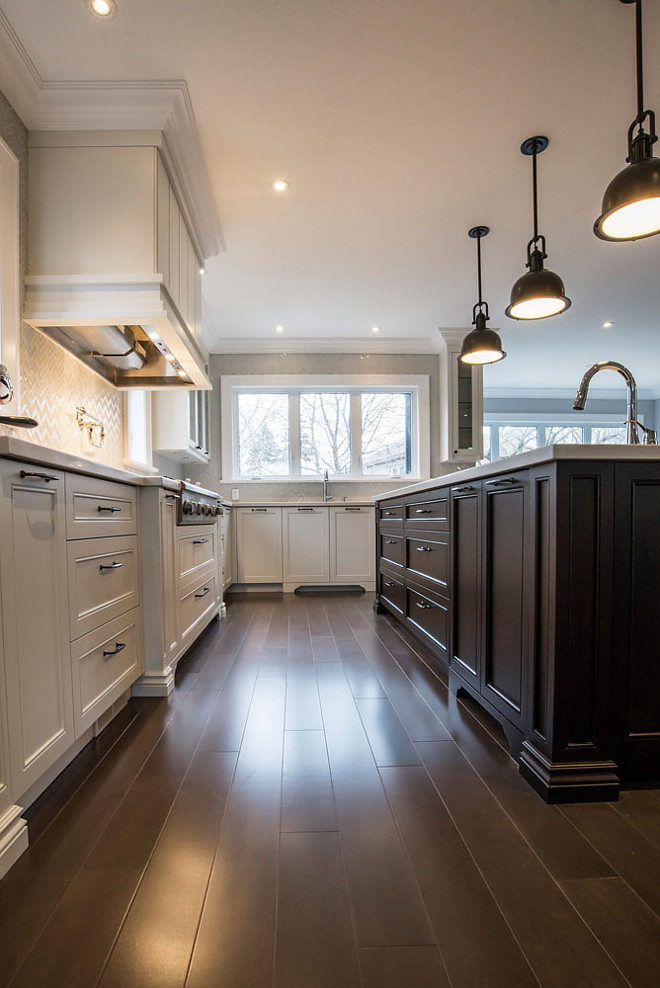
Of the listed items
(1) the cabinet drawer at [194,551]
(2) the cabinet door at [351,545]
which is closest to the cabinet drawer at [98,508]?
(1) the cabinet drawer at [194,551]

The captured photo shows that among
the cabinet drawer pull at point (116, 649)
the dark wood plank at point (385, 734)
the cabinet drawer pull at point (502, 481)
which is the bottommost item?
the dark wood plank at point (385, 734)

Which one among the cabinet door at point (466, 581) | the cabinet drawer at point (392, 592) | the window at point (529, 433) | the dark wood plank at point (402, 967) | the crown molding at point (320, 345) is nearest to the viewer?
the dark wood plank at point (402, 967)

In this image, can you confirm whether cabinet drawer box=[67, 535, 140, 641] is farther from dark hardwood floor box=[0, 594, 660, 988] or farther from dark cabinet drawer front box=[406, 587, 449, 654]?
dark cabinet drawer front box=[406, 587, 449, 654]

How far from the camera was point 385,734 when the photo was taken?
166cm

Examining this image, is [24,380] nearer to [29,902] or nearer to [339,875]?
[29,902]

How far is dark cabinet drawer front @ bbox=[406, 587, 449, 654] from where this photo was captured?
2148 millimetres

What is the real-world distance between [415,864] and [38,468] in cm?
130

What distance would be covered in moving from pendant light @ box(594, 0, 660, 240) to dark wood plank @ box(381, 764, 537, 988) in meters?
1.85

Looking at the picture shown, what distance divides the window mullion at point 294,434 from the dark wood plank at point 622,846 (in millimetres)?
4585

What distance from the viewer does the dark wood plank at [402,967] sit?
77 cm

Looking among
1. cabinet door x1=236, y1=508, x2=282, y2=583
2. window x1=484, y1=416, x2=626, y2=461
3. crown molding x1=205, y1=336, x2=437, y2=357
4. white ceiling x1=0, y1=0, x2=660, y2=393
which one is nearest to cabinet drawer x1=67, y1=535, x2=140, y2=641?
white ceiling x1=0, y1=0, x2=660, y2=393

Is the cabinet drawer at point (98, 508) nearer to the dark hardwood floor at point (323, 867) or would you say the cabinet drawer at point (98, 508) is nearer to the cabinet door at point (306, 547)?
the dark hardwood floor at point (323, 867)

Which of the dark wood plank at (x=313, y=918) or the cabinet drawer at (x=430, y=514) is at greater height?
the cabinet drawer at (x=430, y=514)

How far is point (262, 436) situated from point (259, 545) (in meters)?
1.35
